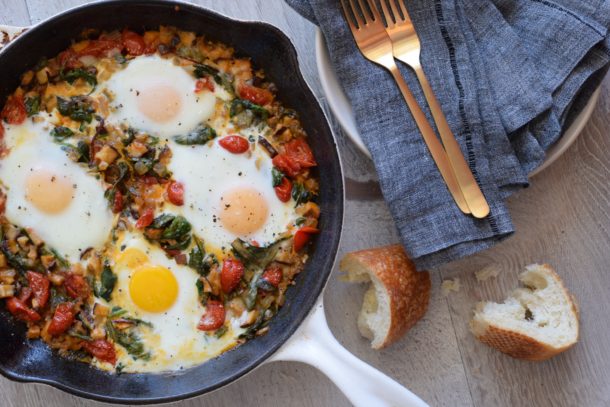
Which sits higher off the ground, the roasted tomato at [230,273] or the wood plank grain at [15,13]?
the wood plank grain at [15,13]

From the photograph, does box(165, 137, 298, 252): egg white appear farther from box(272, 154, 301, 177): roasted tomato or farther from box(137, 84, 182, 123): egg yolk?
box(137, 84, 182, 123): egg yolk

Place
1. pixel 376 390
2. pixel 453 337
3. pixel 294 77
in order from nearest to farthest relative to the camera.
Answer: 1. pixel 376 390
2. pixel 294 77
3. pixel 453 337

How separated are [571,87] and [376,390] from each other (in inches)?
70.6

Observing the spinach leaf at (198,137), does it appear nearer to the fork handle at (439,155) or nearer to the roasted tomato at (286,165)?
the roasted tomato at (286,165)

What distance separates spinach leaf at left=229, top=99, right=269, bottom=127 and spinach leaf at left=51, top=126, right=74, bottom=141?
0.82m

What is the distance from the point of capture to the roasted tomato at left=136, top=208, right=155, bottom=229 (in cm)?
338

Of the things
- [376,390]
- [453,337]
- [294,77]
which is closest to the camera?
[376,390]

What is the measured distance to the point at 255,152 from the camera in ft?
11.3

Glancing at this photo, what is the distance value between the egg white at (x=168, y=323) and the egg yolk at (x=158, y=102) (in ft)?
1.99

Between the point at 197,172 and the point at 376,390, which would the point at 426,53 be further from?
the point at 376,390

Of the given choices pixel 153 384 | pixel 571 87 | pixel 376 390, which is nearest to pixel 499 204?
pixel 571 87

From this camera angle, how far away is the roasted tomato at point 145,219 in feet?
11.1

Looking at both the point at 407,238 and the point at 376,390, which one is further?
the point at 407,238

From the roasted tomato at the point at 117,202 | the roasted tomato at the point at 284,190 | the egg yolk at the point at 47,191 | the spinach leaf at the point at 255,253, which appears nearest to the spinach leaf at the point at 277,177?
the roasted tomato at the point at 284,190
